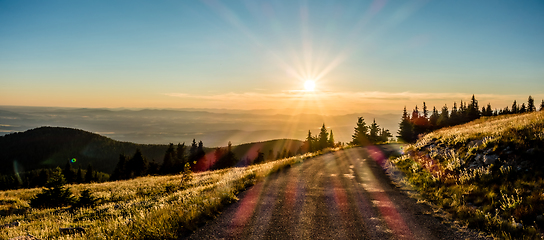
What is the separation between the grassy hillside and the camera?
696 centimetres

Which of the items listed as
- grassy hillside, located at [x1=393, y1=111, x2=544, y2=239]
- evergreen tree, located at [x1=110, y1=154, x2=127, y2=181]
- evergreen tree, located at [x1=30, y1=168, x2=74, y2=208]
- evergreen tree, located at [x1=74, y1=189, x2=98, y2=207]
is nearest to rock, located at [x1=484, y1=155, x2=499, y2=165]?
grassy hillside, located at [x1=393, y1=111, x2=544, y2=239]

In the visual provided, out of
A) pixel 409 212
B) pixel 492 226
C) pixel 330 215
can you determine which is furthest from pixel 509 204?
pixel 330 215

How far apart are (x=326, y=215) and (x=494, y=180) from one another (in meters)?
7.05

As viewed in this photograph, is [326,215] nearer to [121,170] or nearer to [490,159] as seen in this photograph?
[490,159]

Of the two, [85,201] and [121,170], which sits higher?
[85,201]

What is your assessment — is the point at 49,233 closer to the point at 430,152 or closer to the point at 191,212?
the point at 191,212

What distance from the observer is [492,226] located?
6840 millimetres

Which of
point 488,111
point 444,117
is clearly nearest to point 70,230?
point 444,117

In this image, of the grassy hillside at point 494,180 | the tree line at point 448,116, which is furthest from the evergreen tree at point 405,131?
the grassy hillside at point 494,180

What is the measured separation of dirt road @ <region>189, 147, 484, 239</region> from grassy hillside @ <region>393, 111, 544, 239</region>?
3.42ft

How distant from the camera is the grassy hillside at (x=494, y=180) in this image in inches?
274

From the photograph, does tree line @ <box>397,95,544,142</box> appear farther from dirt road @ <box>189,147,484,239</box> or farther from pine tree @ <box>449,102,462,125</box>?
dirt road @ <box>189,147,484,239</box>

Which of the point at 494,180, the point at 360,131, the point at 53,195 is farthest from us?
the point at 360,131

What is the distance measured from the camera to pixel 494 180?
31.3 ft
